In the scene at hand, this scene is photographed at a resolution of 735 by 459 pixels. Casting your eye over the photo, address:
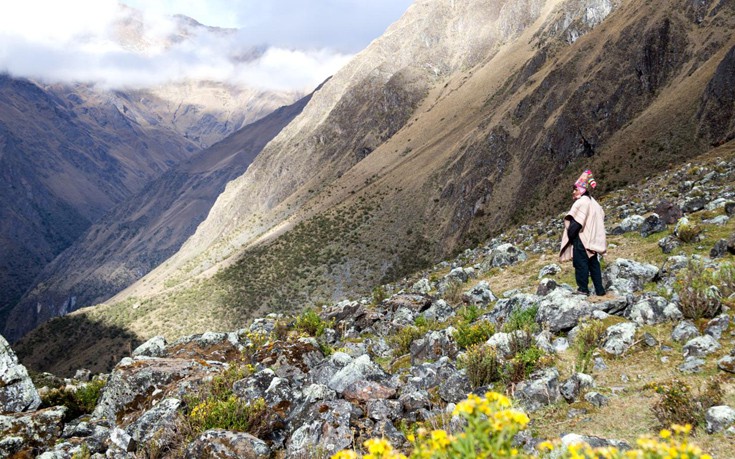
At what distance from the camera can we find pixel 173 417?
7.22 meters

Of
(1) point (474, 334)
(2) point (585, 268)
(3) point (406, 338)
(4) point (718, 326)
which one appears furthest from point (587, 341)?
(3) point (406, 338)

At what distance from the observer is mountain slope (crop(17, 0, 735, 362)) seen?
3984cm

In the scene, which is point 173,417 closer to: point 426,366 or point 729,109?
point 426,366

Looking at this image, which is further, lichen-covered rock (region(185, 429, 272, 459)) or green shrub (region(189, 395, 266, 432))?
green shrub (region(189, 395, 266, 432))

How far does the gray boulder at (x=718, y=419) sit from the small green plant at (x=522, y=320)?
11.1 ft

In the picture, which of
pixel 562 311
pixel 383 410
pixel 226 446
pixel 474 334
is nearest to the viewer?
pixel 226 446

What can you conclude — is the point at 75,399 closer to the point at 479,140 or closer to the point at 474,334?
the point at 474,334

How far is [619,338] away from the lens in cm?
722

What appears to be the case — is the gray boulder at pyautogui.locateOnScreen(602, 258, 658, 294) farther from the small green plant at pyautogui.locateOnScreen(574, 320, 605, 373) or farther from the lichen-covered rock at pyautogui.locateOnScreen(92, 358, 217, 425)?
the lichen-covered rock at pyautogui.locateOnScreen(92, 358, 217, 425)

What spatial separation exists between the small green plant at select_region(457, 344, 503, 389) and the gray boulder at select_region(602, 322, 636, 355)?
71.3 inches

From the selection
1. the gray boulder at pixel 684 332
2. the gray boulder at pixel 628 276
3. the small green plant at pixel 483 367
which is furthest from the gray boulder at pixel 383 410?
the gray boulder at pixel 628 276

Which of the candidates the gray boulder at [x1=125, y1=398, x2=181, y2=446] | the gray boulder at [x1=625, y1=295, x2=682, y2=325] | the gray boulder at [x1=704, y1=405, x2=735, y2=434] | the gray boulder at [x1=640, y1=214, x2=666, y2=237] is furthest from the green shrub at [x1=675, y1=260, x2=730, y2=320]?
the gray boulder at [x1=125, y1=398, x2=181, y2=446]

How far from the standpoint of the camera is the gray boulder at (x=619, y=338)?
7.07 m

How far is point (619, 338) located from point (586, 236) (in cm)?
317
